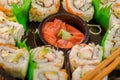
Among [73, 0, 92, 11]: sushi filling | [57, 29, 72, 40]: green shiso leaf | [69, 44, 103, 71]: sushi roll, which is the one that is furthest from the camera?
[73, 0, 92, 11]: sushi filling

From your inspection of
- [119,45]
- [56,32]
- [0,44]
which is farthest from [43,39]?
[119,45]

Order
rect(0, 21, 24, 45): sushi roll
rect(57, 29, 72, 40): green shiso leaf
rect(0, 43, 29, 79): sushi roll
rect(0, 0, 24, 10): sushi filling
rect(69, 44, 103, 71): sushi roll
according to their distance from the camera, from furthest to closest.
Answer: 1. rect(0, 0, 24, 10): sushi filling
2. rect(57, 29, 72, 40): green shiso leaf
3. rect(0, 21, 24, 45): sushi roll
4. rect(69, 44, 103, 71): sushi roll
5. rect(0, 43, 29, 79): sushi roll

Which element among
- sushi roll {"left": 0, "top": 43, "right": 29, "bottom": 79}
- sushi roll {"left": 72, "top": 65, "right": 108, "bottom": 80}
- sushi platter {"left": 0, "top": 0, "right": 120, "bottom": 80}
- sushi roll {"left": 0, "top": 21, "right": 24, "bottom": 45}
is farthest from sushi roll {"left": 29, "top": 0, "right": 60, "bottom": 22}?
sushi roll {"left": 72, "top": 65, "right": 108, "bottom": 80}

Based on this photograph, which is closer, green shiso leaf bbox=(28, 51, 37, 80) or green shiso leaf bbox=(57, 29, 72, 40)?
green shiso leaf bbox=(28, 51, 37, 80)

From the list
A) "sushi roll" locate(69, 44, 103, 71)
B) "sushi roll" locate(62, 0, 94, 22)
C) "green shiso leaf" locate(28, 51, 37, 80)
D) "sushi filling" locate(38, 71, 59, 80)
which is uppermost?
"sushi roll" locate(62, 0, 94, 22)

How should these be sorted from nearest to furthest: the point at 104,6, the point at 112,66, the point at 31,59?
the point at 112,66
the point at 31,59
the point at 104,6

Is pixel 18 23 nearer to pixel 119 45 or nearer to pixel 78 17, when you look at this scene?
pixel 78 17

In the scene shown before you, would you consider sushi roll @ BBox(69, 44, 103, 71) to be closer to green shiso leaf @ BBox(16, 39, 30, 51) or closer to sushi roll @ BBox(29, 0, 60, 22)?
green shiso leaf @ BBox(16, 39, 30, 51)
